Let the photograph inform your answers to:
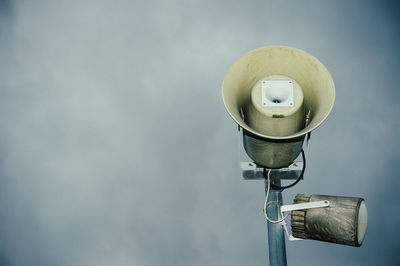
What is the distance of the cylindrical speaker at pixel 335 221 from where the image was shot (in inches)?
84.2

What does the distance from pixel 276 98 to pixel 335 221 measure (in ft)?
3.24

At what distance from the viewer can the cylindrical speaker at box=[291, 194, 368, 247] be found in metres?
2.14

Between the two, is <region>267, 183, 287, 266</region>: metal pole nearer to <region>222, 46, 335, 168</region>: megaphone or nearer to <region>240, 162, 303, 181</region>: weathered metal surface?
<region>240, 162, 303, 181</region>: weathered metal surface

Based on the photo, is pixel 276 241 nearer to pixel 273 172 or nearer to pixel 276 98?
pixel 273 172

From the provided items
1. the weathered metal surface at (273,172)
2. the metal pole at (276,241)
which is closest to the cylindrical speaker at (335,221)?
the metal pole at (276,241)

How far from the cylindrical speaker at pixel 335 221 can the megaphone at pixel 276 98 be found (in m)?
0.46

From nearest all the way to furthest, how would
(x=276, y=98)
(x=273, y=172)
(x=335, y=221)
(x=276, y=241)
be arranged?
(x=335, y=221)
(x=276, y=98)
(x=276, y=241)
(x=273, y=172)

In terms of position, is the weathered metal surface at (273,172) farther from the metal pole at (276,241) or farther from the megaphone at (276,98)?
the megaphone at (276,98)

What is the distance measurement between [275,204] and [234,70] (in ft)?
4.21

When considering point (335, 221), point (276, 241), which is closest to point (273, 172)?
point (276, 241)

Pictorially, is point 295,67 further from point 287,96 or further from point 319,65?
point 287,96

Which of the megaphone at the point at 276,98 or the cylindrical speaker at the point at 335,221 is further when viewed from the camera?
the megaphone at the point at 276,98

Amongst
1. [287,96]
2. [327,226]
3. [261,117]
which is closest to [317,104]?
[287,96]

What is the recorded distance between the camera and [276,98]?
240 centimetres
